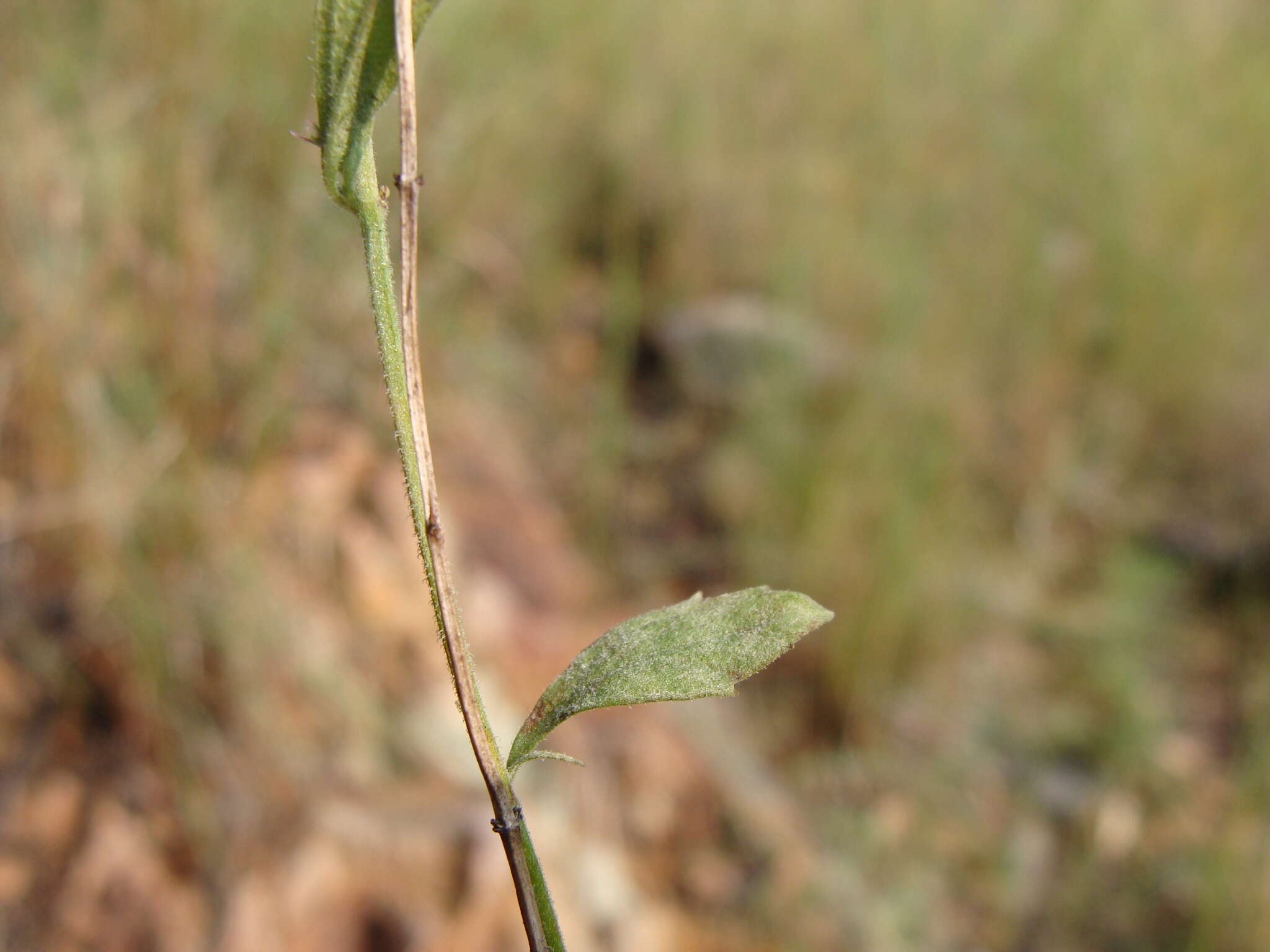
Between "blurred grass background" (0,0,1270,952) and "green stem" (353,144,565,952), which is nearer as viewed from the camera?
"green stem" (353,144,565,952)

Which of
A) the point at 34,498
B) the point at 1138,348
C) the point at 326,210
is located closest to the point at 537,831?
the point at 34,498

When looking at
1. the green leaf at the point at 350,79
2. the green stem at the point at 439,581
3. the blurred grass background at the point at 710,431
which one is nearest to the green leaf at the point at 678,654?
the green stem at the point at 439,581

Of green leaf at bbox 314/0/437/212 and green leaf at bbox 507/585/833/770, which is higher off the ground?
green leaf at bbox 314/0/437/212

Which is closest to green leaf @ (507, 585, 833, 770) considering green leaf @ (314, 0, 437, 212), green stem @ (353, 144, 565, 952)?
green stem @ (353, 144, 565, 952)

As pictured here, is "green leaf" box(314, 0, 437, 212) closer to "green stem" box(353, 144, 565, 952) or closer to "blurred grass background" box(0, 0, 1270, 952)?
"green stem" box(353, 144, 565, 952)

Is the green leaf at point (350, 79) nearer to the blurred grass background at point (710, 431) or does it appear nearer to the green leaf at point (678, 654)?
the green leaf at point (678, 654)

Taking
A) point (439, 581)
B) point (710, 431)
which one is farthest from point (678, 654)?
point (710, 431)
